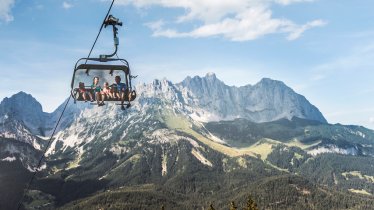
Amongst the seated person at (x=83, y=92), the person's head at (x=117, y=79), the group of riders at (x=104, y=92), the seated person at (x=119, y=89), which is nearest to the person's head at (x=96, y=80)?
the group of riders at (x=104, y=92)

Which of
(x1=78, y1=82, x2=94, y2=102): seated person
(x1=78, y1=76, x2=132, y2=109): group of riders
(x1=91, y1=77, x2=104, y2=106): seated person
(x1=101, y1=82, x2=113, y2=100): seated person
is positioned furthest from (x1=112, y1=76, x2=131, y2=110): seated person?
(x1=78, y1=82, x2=94, y2=102): seated person

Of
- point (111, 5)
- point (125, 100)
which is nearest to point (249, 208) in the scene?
point (125, 100)

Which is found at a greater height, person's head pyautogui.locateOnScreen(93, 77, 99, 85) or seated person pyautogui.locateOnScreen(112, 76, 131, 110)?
person's head pyautogui.locateOnScreen(93, 77, 99, 85)

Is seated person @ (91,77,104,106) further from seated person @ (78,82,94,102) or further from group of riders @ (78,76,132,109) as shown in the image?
seated person @ (78,82,94,102)

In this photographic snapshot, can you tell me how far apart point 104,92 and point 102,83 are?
2.39 feet

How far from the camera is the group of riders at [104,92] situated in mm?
33281

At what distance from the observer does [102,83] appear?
33.5 meters

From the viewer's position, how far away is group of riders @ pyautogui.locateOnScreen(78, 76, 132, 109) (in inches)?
1310

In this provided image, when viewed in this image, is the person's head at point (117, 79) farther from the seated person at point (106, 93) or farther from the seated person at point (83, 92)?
the seated person at point (83, 92)

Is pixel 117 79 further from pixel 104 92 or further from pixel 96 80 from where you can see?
pixel 104 92

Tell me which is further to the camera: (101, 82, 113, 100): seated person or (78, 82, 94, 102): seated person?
(101, 82, 113, 100): seated person

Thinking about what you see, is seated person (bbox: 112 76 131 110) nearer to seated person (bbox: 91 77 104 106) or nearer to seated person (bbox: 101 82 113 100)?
seated person (bbox: 101 82 113 100)

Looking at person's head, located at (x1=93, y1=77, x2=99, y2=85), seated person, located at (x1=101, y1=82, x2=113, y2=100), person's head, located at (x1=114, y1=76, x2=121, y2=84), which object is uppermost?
person's head, located at (x1=93, y1=77, x2=99, y2=85)

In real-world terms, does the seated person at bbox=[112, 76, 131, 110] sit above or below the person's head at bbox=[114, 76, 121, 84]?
below
